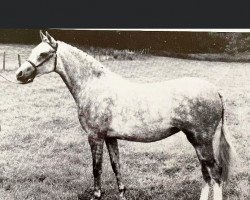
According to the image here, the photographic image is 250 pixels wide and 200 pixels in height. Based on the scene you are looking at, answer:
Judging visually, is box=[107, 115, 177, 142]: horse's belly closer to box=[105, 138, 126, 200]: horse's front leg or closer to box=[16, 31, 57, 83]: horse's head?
box=[105, 138, 126, 200]: horse's front leg

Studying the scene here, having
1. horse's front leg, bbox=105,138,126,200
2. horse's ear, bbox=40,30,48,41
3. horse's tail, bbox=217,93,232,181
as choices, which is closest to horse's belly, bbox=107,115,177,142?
horse's front leg, bbox=105,138,126,200

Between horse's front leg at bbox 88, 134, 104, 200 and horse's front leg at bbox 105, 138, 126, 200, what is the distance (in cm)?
7

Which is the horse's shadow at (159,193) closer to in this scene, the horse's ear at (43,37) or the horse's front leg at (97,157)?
the horse's front leg at (97,157)

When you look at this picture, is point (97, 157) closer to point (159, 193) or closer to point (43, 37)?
point (159, 193)

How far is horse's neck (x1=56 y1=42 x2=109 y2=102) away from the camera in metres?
3.69

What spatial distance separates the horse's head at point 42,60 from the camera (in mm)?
3695

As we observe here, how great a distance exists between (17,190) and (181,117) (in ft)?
4.47

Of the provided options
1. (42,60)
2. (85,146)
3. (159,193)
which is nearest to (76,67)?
(42,60)

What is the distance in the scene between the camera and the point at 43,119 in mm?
4039

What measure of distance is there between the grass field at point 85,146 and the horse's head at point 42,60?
115mm

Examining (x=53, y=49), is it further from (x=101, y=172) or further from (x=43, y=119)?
(x=101, y=172)

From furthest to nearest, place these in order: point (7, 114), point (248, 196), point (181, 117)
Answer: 1. point (7, 114)
2. point (248, 196)
3. point (181, 117)

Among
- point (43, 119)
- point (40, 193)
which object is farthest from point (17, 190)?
point (43, 119)

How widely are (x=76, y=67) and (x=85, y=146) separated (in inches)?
24.2
